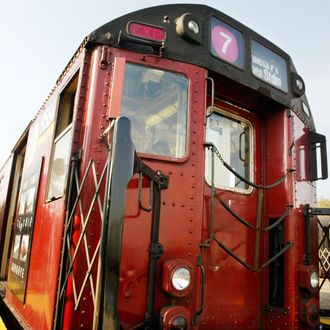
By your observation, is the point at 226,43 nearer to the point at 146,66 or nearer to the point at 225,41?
the point at 225,41

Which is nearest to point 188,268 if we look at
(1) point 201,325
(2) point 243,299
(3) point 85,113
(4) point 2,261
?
(1) point 201,325

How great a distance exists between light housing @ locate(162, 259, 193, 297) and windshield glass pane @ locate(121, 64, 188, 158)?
2.63 feet

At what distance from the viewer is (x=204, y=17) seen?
3020mm

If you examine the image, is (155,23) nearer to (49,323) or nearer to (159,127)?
(159,127)

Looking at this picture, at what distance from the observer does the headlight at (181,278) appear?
2379 millimetres

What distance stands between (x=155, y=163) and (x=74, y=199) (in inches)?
24.7

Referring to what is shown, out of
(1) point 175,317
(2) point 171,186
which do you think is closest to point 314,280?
(1) point 175,317

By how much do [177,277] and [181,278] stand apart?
0.12 ft

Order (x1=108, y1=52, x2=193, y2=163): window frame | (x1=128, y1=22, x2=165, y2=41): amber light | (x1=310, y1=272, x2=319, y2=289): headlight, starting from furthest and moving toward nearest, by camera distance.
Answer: (x1=310, y1=272, x2=319, y2=289): headlight < (x1=128, y1=22, x2=165, y2=41): amber light < (x1=108, y1=52, x2=193, y2=163): window frame

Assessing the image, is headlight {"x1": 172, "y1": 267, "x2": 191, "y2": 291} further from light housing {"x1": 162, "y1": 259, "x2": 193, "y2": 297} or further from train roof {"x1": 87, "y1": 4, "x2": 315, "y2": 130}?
train roof {"x1": 87, "y1": 4, "x2": 315, "y2": 130}

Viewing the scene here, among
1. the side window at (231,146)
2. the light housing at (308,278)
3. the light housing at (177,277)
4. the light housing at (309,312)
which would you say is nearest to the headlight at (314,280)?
the light housing at (308,278)

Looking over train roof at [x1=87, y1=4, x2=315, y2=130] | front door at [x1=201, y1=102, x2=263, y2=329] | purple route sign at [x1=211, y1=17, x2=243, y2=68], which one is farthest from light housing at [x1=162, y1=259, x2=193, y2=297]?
purple route sign at [x1=211, y1=17, x2=243, y2=68]

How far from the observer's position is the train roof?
8.96ft

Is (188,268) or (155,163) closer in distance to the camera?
(188,268)
